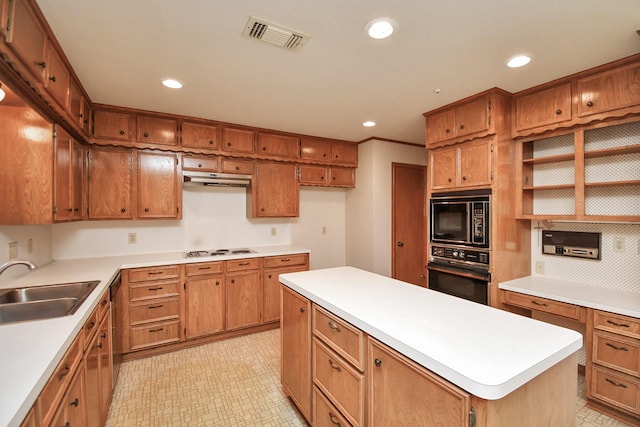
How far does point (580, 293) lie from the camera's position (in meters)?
2.24

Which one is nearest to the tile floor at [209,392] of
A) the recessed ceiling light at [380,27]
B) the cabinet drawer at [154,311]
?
the cabinet drawer at [154,311]

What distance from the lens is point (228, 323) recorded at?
327 centimetres

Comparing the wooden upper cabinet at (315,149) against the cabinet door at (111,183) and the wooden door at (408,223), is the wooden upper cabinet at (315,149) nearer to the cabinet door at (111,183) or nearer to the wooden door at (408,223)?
the wooden door at (408,223)

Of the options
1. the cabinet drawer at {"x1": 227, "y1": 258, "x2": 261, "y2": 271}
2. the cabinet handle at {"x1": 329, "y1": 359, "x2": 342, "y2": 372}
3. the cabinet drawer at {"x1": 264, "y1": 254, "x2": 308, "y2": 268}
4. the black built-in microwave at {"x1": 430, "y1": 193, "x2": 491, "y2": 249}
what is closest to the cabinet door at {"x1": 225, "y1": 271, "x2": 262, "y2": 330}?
the cabinet drawer at {"x1": 227, "y1": 258, "x2": 261, "y2": 271}

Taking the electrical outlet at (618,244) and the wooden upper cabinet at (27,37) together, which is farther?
the electrical outlet at (618,244)

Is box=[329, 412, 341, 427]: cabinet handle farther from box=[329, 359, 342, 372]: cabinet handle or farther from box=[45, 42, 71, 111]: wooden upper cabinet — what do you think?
box=[45, 42, 71, 111]: wooden upper cabinet

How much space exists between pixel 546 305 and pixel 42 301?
342 cm

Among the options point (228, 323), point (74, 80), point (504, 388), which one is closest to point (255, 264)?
point (228, 323)

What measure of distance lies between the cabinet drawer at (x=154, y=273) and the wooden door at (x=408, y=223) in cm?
283

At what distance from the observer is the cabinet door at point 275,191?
3.70 metres

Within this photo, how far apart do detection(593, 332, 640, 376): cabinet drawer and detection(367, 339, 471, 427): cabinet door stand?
1.84m

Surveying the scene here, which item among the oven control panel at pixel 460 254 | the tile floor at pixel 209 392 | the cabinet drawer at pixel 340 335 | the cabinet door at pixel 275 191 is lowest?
the tile floor at pixel 209 392

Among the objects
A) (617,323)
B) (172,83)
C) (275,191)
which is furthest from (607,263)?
(172,83)

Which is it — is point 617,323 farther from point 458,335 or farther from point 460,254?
point 458,335
